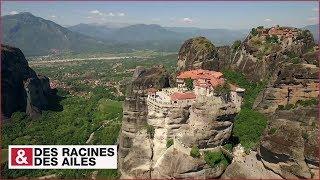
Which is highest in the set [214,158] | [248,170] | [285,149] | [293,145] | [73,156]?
[293,145]

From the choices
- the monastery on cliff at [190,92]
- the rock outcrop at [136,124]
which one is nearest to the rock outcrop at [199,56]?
the monastery on cliff at [190,92]

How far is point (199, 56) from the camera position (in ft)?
219

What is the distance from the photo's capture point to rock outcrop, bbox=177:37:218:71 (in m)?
66.2

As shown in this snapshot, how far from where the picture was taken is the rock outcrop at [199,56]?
6625cm

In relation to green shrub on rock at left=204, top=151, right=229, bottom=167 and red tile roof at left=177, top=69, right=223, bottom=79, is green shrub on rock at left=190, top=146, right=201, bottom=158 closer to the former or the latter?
green shrub on rock at left=204, top=151, right=229, bottom=167

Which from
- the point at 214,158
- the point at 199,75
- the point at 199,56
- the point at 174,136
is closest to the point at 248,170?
the point at 214,158

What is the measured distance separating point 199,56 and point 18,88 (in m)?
44.6

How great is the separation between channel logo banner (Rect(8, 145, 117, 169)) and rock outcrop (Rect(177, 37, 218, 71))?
106 feet

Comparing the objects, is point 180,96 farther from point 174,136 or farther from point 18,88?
point 18,88

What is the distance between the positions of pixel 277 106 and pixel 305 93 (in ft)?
13.3

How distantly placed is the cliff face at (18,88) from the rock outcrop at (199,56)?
36.7 metres

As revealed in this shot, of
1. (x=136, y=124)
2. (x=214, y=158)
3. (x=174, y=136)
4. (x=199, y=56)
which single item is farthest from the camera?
(x=199, y=56)

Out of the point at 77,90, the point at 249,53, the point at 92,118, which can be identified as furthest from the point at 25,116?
the point at 249,53

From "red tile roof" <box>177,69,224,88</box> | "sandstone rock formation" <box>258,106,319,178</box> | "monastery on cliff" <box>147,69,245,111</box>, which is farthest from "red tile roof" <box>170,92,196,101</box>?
"sandstone rock formation" <box>258,106,319,178</box>
